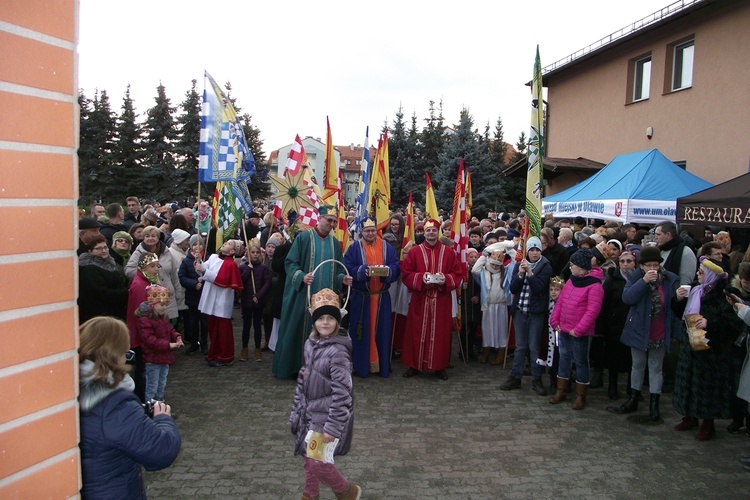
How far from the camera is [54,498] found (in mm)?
1597

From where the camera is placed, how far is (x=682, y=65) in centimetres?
1552

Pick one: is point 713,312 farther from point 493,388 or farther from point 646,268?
point 493,388

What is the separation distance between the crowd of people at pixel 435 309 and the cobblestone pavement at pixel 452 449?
0.31 metres

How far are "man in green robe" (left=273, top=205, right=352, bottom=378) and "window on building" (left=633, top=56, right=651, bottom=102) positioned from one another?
14.4m

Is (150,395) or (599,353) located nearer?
(150,395)

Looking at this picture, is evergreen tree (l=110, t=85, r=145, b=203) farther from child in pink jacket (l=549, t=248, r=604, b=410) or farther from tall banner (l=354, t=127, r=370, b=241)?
child in pink jacket (l=549, t=248, r=604, b=410)

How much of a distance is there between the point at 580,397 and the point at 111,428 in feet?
16.5

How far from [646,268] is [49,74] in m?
5.21

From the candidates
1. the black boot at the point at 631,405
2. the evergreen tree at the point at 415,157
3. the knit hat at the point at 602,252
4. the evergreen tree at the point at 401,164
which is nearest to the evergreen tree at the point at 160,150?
the evergreen tree at the point at 401,164

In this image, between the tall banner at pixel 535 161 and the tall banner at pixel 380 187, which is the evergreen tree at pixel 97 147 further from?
the tall banner at pixel 535 161

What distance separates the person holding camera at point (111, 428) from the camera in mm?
2131

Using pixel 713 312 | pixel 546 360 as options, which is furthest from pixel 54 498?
pixel 546 360

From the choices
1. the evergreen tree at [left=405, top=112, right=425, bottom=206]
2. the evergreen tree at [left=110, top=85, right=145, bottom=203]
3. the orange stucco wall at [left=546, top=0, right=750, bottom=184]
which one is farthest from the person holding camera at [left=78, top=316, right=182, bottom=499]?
the evergreen tree at [left=110, top=85, right=145, bottom=203]

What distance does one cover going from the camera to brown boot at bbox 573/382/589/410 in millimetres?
5746
